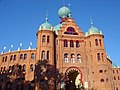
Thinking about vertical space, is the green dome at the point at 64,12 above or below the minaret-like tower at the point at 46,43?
above

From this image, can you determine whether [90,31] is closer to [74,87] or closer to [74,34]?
[74,34]

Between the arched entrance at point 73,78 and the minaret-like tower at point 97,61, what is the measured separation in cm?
268

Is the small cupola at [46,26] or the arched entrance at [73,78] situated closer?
the arched entrance at [73,78]

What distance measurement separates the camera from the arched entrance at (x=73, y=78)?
42.6 m

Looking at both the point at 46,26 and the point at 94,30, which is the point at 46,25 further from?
the point at 94,30

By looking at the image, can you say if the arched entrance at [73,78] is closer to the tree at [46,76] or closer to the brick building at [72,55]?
the brick building at [72,55]

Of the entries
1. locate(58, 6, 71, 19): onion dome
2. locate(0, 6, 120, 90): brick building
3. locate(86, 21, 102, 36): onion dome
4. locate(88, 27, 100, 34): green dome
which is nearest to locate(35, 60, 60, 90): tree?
locate(0, 6, 120, 90): brick building

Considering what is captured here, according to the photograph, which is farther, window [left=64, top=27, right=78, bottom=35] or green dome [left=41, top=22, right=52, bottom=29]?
window [left=64, top=27, right=78, bottom=35]

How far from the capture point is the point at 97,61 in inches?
1695

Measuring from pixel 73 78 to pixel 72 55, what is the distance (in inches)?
320

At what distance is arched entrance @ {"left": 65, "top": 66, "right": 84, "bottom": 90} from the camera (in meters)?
42.6

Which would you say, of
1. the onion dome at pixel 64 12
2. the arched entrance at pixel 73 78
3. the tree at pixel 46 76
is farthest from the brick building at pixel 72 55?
the onion dome at pixel 64 12

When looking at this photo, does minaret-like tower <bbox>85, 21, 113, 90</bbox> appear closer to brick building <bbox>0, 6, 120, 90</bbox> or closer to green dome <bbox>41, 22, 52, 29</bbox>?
brick building <bbox>0, 6, 120, 90</bbox>

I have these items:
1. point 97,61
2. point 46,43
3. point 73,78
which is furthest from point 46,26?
point 73,78
